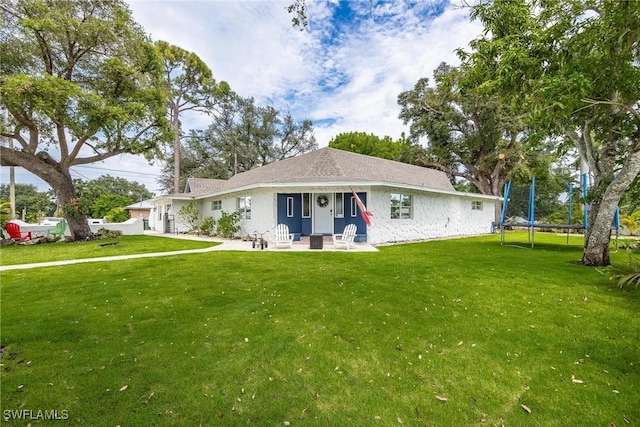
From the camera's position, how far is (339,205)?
1353cm

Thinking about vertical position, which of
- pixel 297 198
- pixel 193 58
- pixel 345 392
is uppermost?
pixel 193 58

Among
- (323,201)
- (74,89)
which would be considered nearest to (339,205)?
(323,201)

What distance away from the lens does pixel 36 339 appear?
3.38 meters

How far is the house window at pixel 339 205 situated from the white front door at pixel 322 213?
0.95ft

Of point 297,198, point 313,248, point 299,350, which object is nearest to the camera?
point 299,350

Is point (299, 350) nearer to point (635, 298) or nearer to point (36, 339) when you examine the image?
point (36, 339)

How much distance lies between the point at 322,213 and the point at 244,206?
4347mm

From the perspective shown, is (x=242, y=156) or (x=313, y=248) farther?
(x=242, y=156)

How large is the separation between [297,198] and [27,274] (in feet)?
31.6

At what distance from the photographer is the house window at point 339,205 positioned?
13.5m

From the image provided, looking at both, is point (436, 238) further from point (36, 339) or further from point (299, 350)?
point (36, 339)

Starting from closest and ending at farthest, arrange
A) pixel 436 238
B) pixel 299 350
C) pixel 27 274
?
pixel 299 350 → pixel 27 274 → pixel 436 238

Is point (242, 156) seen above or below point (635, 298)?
above

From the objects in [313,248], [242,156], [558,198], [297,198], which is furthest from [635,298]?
[558,198]
